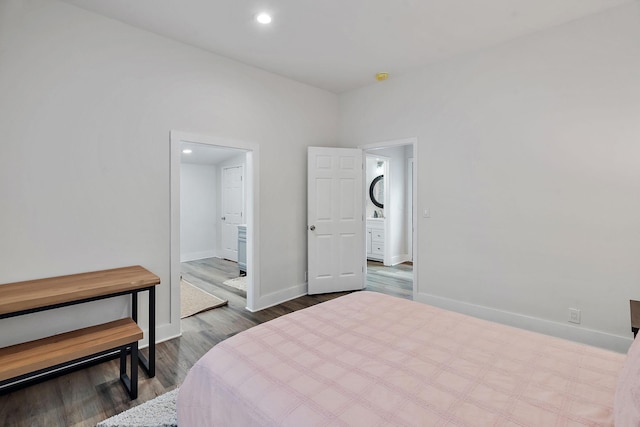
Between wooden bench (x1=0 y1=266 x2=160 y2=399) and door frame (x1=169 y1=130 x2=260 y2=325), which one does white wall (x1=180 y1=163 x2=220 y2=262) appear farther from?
wooden bench (x1=0 y1=266 x2=160 y2=399)

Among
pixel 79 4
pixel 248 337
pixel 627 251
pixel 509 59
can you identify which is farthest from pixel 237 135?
pixel 627 251

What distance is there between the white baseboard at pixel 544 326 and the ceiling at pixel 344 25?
8.86 ft

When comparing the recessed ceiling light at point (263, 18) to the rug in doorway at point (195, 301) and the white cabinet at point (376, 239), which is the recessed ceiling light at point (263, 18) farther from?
the white cabinet at point (376, 239)

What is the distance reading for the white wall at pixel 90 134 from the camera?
2.15 m

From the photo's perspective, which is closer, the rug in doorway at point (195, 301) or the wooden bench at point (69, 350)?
the wooden bench at point (69, 350)

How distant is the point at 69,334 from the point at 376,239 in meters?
5.06

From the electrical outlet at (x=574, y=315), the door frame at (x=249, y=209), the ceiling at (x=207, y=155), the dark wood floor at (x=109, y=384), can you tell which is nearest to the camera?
the dark wood floor at (x=109, y=384)

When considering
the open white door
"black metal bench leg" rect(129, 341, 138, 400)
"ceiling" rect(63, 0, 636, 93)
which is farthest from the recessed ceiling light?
"black metal bench leg" rect(129, 341, 138, 400)

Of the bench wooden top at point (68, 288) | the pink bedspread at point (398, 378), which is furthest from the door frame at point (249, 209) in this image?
the pink bedspread at point (398, 378)

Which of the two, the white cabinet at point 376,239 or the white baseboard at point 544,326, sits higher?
the white cabinet at point 376,239

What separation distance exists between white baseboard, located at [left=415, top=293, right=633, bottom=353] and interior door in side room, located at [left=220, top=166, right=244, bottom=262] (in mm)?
4139

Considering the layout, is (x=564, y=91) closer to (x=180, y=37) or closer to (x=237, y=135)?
(x=237, y=135)

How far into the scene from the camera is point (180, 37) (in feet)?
9.30

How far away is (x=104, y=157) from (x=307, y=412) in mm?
2558
